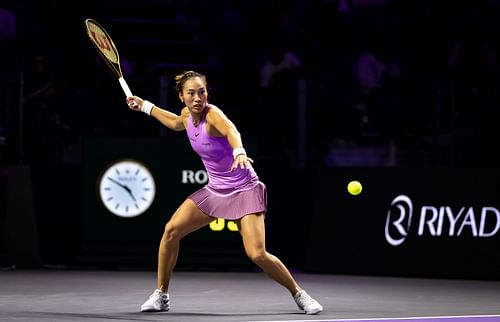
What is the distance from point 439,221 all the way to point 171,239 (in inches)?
173

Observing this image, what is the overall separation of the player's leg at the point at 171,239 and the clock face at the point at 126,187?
4.22 metres

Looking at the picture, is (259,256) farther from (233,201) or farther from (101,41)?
(101,41)

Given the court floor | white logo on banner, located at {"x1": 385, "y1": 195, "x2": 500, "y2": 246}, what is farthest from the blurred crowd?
the court floor

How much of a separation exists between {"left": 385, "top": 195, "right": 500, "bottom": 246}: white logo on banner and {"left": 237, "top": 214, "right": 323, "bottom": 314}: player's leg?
385cm

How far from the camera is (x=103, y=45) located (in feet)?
31.2

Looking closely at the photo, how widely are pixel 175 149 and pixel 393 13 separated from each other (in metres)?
5.44

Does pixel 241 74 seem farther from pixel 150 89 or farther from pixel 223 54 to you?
pixel 150 89

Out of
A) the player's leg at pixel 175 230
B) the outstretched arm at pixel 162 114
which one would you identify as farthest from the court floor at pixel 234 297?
the outstretched arm at pixel 162 114

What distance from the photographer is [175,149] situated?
43.0ft

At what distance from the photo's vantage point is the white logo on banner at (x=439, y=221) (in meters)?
12.0

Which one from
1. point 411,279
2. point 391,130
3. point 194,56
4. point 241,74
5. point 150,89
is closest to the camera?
point 411,279

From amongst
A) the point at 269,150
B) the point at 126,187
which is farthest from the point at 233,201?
the point at 269,150

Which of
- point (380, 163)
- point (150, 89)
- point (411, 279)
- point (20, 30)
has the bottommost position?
point (411, 279)

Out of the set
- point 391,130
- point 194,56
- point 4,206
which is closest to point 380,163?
point 391,130
